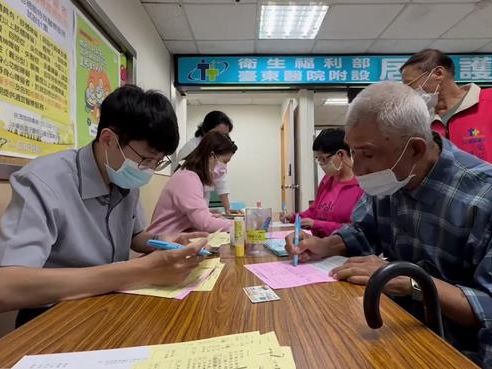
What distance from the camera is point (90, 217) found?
3.17ft

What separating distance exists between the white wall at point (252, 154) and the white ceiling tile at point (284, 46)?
6.97ft

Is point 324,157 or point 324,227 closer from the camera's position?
point 324,227

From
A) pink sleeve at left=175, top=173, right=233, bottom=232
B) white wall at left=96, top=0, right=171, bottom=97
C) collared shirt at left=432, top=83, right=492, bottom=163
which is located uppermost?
white wall at left=96, top=0, right=171, bottom=97

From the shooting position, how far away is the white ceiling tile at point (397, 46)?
3.59 metres

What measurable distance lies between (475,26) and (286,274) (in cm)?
347

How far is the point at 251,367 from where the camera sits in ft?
1.64

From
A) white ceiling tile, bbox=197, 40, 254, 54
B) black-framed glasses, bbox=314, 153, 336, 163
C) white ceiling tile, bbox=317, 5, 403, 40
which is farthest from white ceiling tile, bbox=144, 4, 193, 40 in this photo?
black-framed glasses, bbox=314, 153, 336, 163

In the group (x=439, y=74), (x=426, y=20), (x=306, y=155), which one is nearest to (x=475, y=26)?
(x=426, y=20)

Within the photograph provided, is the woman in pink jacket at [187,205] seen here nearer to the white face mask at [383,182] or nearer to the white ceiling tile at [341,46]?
the white face mask at [383,182]

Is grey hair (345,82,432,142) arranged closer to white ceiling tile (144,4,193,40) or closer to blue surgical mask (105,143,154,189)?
blue surgical mask (105,143,154,189)

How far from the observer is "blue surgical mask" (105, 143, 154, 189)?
103cm

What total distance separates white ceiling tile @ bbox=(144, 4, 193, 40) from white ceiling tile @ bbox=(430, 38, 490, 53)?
2.57m

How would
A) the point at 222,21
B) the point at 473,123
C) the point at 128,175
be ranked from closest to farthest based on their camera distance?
the point at 128,175 < the point at 473,123 < the point at 222,21

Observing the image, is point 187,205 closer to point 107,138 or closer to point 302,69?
point 107,138
